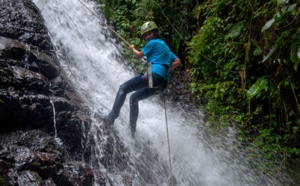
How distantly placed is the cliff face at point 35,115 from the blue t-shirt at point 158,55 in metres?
1.47

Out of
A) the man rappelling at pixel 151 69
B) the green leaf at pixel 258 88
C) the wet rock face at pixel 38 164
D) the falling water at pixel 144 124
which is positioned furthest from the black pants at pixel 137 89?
the green leaf at pixel 258 88

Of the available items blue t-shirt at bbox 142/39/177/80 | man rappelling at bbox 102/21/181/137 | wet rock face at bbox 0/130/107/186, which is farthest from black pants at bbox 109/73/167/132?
wet rock face at bbox 0/130/107/186

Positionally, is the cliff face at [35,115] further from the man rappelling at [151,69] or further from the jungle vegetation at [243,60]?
the jungle vegetation at [243,60]

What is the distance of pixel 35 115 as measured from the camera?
4438 mm

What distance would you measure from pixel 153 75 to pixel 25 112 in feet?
6.80

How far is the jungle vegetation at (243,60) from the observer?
6.19m

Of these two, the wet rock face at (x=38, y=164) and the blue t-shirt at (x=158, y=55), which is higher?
the blue t-shirt at (x=158, y=55)

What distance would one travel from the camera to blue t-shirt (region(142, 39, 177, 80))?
5055 mm

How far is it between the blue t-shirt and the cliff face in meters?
1.47

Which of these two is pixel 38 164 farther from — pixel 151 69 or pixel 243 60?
pixel 243 60

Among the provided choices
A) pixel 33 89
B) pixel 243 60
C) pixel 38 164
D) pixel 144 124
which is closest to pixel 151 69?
pixel 144 124

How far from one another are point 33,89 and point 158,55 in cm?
213

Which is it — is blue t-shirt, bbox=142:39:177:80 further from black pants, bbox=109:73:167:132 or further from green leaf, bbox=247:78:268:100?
green leaf, bbox=247:78:268:100

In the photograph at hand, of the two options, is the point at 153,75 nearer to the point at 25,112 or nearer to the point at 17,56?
the point at 25,112
